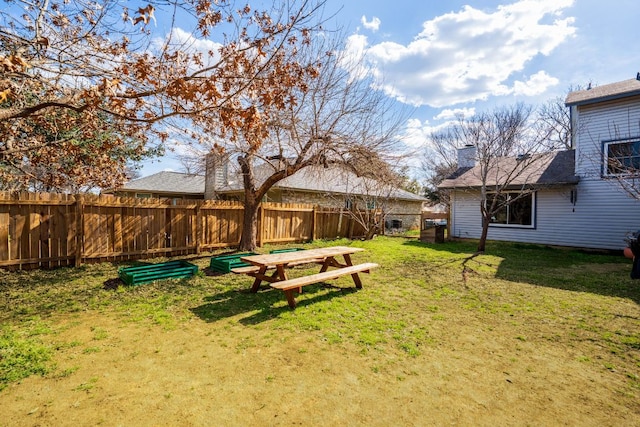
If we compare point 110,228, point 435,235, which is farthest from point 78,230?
point 435,235

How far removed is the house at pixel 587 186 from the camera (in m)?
10.7

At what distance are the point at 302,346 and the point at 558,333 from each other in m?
3.47

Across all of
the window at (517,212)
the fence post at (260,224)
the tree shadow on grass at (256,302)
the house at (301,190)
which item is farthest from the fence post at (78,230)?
the window at (517,212)

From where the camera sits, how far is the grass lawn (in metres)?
2.48

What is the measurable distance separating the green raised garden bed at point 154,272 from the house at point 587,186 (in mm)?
10630

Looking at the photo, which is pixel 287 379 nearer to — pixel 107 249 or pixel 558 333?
pixel 558 333

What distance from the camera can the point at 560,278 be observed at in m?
7.39

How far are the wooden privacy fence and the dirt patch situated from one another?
4250 mm

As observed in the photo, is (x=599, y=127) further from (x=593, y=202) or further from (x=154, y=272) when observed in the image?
(x=154, y=272)

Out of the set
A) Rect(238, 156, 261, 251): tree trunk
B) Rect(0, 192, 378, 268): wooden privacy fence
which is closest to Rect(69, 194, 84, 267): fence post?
Rect(0, 192, 378, 268): wooden privacy fence

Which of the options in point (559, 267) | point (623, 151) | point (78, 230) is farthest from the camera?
point (623, 151)

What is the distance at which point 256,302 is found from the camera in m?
5.16

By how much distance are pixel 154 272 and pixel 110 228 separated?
8.92 ft

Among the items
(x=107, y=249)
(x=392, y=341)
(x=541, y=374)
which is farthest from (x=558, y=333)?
(x=107, y=249)
